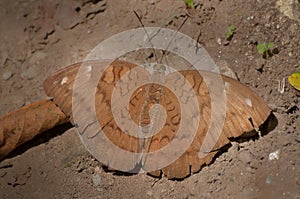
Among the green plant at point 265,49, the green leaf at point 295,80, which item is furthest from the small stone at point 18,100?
the green leaf at point 295,80

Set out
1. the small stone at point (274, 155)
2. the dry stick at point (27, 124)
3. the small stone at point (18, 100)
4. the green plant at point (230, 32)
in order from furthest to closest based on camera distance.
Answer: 1. the small stone at point (18, 100)
2. the green plant at point (230, 32)
3. the dry stick at point (27, 124)
4. the small stone at point (274, 155)

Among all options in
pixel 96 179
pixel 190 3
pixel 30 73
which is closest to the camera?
pixel 96 179

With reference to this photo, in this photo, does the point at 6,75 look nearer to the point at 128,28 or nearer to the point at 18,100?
the point at 18,100

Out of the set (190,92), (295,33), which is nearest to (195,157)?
(190,92)

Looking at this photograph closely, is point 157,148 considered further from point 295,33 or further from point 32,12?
point 32,12

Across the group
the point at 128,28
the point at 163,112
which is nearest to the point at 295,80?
the point at 163,112

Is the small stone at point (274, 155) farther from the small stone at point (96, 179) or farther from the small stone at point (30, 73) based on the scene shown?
the small stone at point (30, 73)

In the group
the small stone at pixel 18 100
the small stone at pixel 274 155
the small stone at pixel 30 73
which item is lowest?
the small stone at pixel 274 155

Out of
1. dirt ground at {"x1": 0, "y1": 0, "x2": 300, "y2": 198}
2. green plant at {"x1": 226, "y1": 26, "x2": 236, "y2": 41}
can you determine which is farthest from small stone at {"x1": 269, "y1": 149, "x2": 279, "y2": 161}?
green plant at {"x1": 226, "y1": 26, "x2": 236, "y2": 41}
